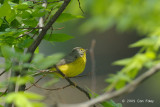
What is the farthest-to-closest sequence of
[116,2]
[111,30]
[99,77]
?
[111,30] → [99,77] → [116,2]

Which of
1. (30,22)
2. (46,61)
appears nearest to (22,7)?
(30,22)

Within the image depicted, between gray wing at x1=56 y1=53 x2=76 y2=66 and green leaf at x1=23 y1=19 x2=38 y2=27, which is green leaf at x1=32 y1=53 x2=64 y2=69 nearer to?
green leaf at x1=23 y1=19 x2=38 y2=27

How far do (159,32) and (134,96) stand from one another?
431 centimetres

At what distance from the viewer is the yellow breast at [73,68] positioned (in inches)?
83.8

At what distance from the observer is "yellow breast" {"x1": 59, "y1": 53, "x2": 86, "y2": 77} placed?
2129 millimetres

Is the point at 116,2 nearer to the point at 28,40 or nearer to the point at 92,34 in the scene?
the point at 92,34

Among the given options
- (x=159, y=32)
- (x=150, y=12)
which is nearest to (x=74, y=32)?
(x=150, y=12)

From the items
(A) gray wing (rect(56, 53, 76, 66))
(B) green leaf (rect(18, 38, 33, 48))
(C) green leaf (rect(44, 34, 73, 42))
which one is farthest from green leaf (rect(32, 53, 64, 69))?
(A) gray wing (rect(56, 53, 76, 66))

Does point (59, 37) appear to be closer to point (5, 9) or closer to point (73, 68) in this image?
point (5, 9)

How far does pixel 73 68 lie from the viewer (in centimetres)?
220

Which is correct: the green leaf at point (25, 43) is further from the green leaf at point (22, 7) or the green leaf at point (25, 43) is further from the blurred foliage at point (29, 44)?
the green leaf at point (22, 7)

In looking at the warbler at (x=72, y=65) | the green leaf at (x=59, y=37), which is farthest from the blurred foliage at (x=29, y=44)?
the warbler at (x=72, y=65)

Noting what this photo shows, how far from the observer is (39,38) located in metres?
1.34

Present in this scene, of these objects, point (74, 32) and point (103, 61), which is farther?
point (74, 32)
